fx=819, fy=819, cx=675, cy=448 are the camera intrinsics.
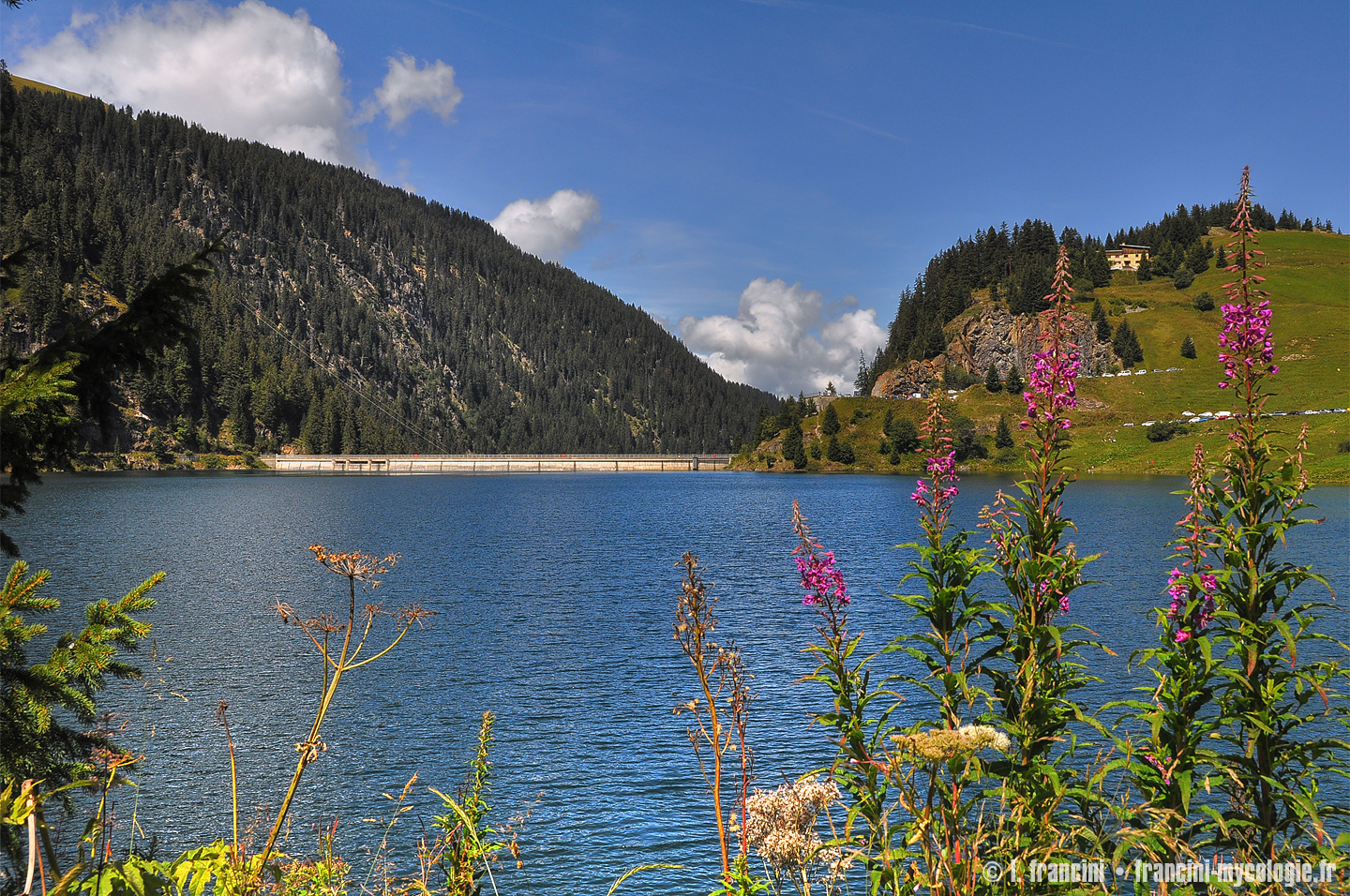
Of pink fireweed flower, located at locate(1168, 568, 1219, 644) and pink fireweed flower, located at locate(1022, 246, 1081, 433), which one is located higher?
pink fireweed flower, located at locate(1022, 246, 1081, 433)

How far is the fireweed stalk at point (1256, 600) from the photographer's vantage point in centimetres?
652

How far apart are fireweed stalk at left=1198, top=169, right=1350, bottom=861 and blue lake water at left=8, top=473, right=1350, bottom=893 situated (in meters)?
6.72

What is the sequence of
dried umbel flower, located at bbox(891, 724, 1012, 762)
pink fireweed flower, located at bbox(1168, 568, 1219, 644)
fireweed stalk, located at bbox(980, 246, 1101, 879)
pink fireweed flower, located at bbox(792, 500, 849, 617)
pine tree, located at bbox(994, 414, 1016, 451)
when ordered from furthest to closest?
pine tree, located at bbox(994, 414, 1016, 451) < pink fireweed flower, located at bbox(792, 500, 849, 617) < pink fireweed flower, located at bbox(1168, 568, 1219, 644) < fireweed stalk, located at bbox(980, 246, 1101, 879) < dried umbel flower, located at bbox(891, 724, 1012, 762)

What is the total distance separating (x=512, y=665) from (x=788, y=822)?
75.9ft

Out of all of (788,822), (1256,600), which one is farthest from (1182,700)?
(788,822)

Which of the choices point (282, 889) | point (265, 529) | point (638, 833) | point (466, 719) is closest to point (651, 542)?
point (265, 529)

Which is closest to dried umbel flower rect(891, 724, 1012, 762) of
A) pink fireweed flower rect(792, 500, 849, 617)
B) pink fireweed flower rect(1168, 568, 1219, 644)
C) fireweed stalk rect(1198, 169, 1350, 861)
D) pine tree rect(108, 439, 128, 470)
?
pink fireweed flower rect(792, 500, 849, 617)

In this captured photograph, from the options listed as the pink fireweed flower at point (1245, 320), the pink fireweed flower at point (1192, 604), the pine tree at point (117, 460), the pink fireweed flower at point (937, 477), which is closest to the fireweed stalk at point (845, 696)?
the pink fireweed flower at point (937, 477)

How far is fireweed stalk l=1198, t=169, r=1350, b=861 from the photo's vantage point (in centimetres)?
652

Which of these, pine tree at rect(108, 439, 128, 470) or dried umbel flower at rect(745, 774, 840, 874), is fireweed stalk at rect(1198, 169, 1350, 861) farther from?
pine tree at rect(108, 439, 128, 470)

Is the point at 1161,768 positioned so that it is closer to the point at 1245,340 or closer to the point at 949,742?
the point at 949,742

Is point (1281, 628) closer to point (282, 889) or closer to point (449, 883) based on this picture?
point (449, 883)

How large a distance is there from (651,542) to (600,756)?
50332 millimetres

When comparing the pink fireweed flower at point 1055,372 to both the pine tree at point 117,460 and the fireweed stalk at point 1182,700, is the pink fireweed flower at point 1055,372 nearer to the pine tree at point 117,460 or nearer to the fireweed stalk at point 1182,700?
the fireweed stalk at point 1182,700
